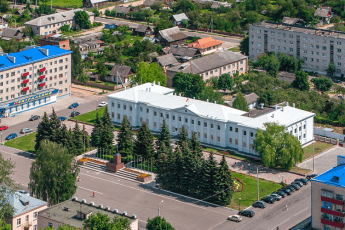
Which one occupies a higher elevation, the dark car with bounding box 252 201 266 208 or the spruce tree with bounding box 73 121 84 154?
the spruce tree with bounding box 73 121 84 154

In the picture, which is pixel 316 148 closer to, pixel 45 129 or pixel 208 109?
pixel 208 109

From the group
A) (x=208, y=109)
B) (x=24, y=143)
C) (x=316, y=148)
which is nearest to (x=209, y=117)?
(x=208, y=109)

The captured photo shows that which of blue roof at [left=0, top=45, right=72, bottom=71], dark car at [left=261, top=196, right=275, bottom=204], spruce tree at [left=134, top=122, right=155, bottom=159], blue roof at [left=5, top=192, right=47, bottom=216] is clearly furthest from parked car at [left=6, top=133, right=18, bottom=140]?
dark car at [left=261, top=196, right=275, bottom=204]

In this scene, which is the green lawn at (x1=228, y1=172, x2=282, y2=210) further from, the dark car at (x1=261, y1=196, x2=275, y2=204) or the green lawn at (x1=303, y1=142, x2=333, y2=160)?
the green lawn at (x1=303, y1=142, x2=333, y2=160)

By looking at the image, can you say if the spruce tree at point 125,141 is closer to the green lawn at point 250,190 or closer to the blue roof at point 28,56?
the green lawn at point 250,190

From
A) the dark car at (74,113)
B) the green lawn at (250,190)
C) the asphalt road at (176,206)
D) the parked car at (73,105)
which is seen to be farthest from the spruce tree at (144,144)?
the parked car at (73,105)

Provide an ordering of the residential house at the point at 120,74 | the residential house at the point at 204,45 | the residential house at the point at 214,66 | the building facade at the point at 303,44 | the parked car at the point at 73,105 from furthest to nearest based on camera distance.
A: the residential house at the point at 204,45 < the building facade at the point at 303,44 < the residential house at the point at 120,74 < the residential house at the point at 214,66 < the parked car at the point at 73,105
